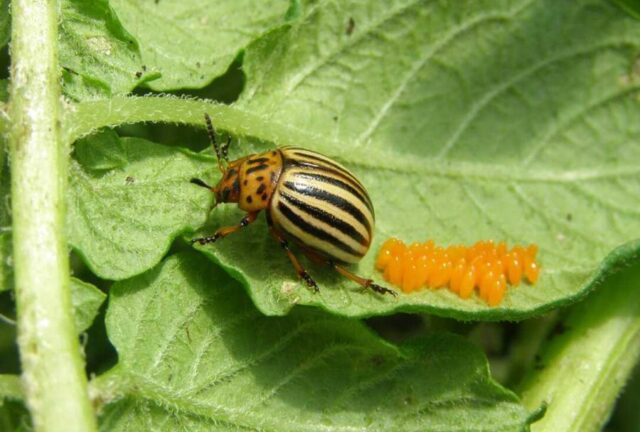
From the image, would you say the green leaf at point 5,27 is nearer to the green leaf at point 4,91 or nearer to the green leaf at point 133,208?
the green leaf at point 4,91

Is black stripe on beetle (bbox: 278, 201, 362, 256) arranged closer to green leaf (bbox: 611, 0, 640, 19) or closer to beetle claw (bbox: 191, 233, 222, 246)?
beetle claw (bbox: 191, 233, 222, 246)

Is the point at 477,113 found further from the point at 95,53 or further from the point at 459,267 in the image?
the point at 95,53

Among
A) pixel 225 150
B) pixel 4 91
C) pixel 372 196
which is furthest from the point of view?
pixel 372 196


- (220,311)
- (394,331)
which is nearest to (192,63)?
(220,311)

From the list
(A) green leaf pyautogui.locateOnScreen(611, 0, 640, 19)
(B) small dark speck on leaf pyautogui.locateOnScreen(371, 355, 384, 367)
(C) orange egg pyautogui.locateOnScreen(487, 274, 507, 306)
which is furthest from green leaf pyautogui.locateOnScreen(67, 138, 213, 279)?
(A) green leaf pyautogui.locateOnScreen(611, 0, 640, 19)

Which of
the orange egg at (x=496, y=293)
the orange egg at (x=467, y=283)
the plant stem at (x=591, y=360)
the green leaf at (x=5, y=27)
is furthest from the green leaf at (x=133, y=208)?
the plant stem at (x=591, y=360)

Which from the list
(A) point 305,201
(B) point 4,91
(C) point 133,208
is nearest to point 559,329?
(A) point 305,201
